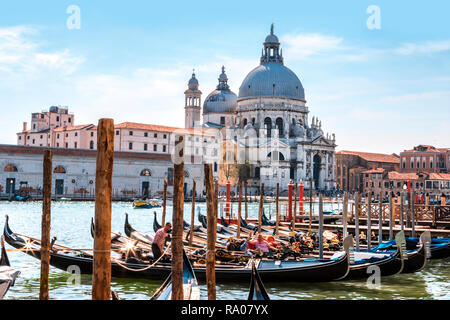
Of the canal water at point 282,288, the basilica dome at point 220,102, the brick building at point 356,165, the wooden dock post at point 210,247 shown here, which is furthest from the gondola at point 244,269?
the brick building at point 356,165

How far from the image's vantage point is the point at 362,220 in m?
16.0

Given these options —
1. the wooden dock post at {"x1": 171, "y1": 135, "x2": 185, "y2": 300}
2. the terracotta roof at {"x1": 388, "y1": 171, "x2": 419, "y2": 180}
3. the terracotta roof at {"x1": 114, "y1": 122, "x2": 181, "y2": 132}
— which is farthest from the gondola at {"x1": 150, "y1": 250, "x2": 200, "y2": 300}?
the terracotta roof at {"x1": 388, "y1": 171, "x2": 419, "y2": 180}

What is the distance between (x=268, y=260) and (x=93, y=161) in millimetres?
27209

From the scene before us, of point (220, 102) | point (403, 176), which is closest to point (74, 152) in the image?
point (220, 102)

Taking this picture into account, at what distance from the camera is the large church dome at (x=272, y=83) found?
4922 centimetres

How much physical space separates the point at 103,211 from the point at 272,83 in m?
45.2

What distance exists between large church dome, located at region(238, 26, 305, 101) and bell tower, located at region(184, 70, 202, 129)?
6502 millimetres

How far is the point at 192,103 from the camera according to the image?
5675cm

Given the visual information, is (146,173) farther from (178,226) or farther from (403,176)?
(178,226)

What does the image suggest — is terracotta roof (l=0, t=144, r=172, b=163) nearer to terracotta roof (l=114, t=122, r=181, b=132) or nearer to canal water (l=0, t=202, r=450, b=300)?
terracotta roof (l=114, t=122, r=181, b=132)

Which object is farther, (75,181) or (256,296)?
(75,181)

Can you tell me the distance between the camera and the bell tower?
185 ft

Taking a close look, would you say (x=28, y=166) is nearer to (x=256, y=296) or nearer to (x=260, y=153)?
(x=260, y=153)
